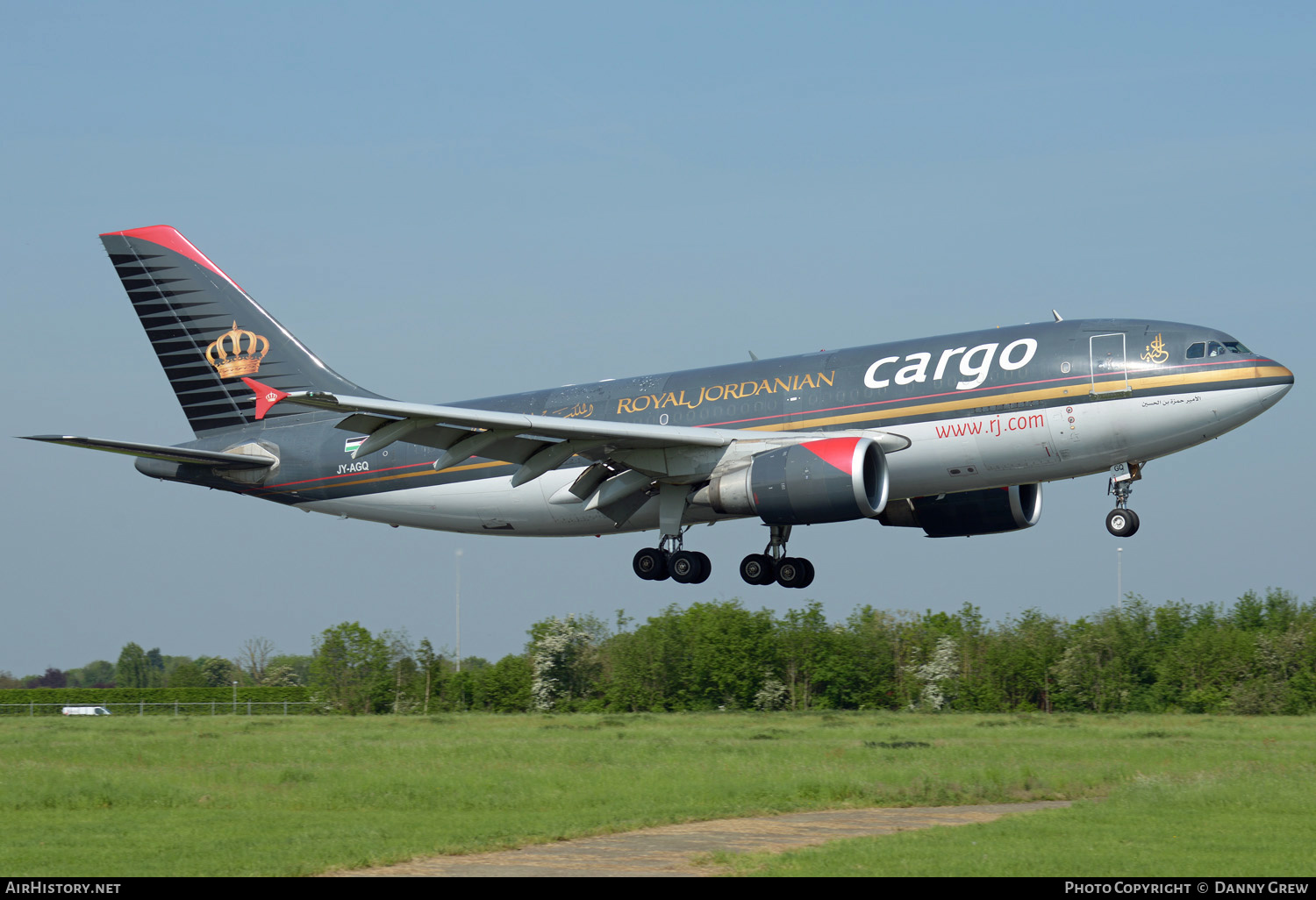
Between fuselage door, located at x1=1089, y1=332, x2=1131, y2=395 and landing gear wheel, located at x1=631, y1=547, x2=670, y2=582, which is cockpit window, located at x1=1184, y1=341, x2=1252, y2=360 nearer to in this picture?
fuselage door, located at x1=1089, y1=332, x2=1131, y2=395

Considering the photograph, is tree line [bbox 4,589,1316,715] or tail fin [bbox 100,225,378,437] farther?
tree line [bbox 4,589,1316,715]

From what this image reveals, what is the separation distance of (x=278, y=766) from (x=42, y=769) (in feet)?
20.8

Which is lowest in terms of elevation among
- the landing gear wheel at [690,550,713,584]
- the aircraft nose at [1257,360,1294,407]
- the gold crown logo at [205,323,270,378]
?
the landing gear wheel at [690,550,713,584]

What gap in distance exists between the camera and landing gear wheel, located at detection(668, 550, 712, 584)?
31688 mm

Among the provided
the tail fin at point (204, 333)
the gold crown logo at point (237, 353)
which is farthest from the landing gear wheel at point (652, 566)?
the gold crown logo at point (237, 353)

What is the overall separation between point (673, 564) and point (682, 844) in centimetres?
848

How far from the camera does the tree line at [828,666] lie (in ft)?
268

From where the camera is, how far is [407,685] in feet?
283

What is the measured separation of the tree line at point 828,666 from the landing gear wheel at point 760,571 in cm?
5289

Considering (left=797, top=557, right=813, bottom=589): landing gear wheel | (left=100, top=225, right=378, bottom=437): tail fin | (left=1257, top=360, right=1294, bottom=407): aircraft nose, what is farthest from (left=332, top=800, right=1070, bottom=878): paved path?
(left=100, top=225, right=378, bottom=437): tail fin

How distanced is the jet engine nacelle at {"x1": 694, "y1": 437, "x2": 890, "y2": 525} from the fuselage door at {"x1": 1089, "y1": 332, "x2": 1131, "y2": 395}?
4.54 m

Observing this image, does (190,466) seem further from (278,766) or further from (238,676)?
(238,676)

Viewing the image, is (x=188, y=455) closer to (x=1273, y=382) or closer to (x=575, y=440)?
(x=575, y=440)
